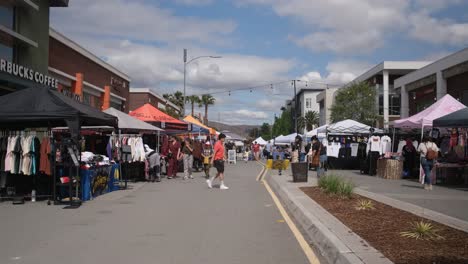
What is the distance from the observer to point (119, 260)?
6.71 metres

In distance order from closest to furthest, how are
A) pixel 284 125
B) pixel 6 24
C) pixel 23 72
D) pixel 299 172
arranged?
pixel 299 172 < pixel 23 72 < pixel 6 24 < pixel 284 125

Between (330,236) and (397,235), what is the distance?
1098 mm

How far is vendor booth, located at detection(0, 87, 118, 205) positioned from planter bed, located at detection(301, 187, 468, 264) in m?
6.32

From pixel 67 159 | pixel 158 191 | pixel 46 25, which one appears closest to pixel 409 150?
pixel 158 191

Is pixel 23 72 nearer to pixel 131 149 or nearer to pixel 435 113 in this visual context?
pixel 131 149

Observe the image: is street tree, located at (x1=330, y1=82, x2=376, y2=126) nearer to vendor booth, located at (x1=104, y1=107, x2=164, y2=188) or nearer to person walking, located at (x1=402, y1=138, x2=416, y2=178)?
person walking, located at (x1=402, y1=138, x2=416, y2=178)

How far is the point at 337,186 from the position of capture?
13.2m

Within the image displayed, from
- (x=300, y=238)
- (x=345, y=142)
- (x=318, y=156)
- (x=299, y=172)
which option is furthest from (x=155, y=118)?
(x=300, y=238)

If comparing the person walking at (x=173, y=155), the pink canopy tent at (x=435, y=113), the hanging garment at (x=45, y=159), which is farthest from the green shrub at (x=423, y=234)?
the person walking at (x=173, y=155)

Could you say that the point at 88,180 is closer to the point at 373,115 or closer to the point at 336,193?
the point at 336,193

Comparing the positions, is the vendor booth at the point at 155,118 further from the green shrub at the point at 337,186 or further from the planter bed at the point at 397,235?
the planter bed at the point at 397,235

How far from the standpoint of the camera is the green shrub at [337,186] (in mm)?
12883

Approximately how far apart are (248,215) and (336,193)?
3.18 m

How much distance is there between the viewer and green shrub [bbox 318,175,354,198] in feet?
42.3
